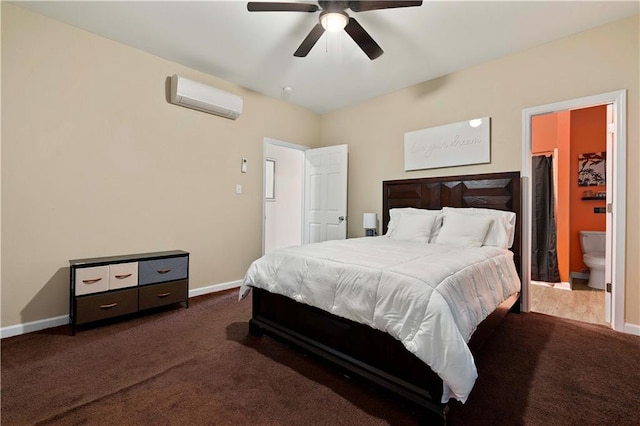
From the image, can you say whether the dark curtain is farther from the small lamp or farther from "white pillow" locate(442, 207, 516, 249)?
the small lamp

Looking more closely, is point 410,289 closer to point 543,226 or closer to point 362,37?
point 362,37

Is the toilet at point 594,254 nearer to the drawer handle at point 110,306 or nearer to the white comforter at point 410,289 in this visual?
the white comforter at point 410,289

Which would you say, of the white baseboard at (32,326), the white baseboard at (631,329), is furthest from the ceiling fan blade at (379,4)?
the white baseboard at (32,326)

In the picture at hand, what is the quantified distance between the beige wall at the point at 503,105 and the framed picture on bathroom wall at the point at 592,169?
80.7 inches

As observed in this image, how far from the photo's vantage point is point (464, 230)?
2881 mm

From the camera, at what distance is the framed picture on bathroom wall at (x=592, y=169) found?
4086mm

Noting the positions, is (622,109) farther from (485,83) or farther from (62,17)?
(62,17)

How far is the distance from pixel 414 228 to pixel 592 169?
3.08 metres

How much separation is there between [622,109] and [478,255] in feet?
6.05

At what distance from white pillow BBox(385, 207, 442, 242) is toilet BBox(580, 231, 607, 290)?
2.20m

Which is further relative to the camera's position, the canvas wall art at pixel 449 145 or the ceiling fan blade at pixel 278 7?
the canvas wall art at pixel 449 145

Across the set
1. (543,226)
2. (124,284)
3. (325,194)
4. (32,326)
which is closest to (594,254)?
(543,226)

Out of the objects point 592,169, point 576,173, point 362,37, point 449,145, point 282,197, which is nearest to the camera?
point 362,37

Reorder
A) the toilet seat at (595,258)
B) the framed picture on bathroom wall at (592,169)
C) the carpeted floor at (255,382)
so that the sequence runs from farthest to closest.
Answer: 1. the framed picture on bathroom wall at (592,169)
2. the toilet seat at (595,258)
3. the carpeted floor at (255,382)
